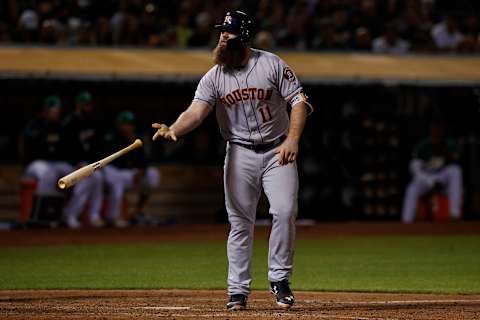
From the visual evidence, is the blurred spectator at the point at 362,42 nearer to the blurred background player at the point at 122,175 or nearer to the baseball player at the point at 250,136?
the blurred background player at the point at 122,175

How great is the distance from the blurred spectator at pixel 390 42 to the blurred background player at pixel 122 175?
5043 millimetres

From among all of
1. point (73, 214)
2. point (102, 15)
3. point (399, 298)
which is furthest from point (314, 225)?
point (399, 298)

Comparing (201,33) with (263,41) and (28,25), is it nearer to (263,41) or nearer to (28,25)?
(263,41)

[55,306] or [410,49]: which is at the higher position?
[410,49]

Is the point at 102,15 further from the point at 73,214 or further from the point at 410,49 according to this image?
the point at 410,49

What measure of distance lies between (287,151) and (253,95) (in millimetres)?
461

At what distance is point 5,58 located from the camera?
52.3 feet

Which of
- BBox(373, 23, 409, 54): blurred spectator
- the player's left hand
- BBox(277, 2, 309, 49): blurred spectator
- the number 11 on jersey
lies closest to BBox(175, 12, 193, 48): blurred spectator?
BBox(277, 2, 309, 49): blurred spectator

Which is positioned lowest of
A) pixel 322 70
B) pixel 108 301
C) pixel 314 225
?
pixel 314 225

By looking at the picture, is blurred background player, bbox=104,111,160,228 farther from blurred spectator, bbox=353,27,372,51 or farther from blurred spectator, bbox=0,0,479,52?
blurred spectator, bbox=353,27,372,51

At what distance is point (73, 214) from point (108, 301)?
8581 millimetres

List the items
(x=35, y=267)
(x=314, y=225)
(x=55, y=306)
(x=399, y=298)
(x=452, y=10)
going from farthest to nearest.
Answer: (x=452, y=10)
(x=314, y=225)
(x=35, y=267)
(x=399, y=298)
(x=55, y=306)

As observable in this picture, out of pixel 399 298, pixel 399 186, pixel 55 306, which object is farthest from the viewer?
pixel 399 186

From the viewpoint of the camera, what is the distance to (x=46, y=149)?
16359 millimetres
